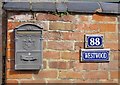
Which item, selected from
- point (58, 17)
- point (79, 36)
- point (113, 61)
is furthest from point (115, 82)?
point (58, 17)

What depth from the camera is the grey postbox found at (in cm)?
316

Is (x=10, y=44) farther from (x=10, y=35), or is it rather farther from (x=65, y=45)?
(x=65, y=45)

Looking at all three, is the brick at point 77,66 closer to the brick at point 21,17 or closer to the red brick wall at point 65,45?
the red brick wall at point 65,45

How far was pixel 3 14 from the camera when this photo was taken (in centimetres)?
328

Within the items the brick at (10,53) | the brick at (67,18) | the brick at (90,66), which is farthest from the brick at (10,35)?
the brick at (90,66)

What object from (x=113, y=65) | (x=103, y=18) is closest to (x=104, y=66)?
(x=113, y=65)

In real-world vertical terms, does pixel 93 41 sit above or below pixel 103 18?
below

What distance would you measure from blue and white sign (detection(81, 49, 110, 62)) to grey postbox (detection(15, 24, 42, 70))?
0.40m

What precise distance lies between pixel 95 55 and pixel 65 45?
29cm

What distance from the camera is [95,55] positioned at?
3252 millimetres

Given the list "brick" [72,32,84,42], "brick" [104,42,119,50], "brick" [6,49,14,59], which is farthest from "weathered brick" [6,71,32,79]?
"brick" [104,42,119,50]

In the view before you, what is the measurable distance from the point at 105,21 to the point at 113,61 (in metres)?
0.38

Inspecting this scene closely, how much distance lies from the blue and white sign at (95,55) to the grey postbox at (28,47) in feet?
1.32

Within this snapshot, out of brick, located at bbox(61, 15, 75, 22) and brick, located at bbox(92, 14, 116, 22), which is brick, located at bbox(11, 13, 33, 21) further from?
brick, located at bbox(92, 14, 116, 22)
